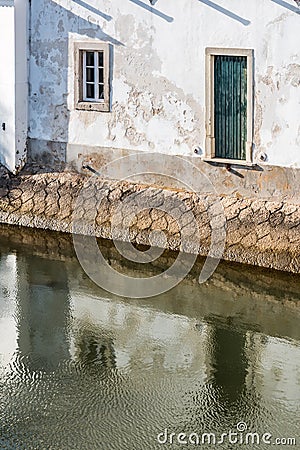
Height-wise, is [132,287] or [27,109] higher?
[27,109]

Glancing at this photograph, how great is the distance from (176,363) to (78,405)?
145 cm

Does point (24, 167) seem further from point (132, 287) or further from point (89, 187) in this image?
point (132, 287)

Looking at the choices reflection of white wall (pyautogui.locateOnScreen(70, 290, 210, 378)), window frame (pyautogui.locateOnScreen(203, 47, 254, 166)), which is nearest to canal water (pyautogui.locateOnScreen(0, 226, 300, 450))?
reflection of white wall (pyautogui.locateOnScreen(70, 290, 210, 378))

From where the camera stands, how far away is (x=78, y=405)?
1041cm

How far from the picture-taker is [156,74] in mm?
15117

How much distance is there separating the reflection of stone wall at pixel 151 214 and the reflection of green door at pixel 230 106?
2.35 feet

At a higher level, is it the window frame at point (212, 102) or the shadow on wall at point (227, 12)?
the shadow on wall at point (227, 12)

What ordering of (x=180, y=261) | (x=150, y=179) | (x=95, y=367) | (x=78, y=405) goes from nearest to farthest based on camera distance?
1. (x=78, y=405)
2. (x=95, y=367)
3. (x=180, y=261)
4. (x=150, y=179)

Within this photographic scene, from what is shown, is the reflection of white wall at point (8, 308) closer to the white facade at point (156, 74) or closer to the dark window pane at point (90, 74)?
the white facade at point (156, 74)

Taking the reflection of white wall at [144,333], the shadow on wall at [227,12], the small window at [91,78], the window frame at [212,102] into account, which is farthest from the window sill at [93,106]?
the reflection of white wall at [144,333]

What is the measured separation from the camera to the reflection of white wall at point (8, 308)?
11703 mm

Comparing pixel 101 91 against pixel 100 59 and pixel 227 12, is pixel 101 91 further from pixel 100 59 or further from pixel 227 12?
pixel 227 12

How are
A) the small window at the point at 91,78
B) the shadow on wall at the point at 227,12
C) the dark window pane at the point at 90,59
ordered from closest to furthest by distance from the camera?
the shadow on wall at the point at 227,12
the small window at the point at 91,78
the dark window pane at the point at 90,59

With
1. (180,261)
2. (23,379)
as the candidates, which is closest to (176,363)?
(23,379)
